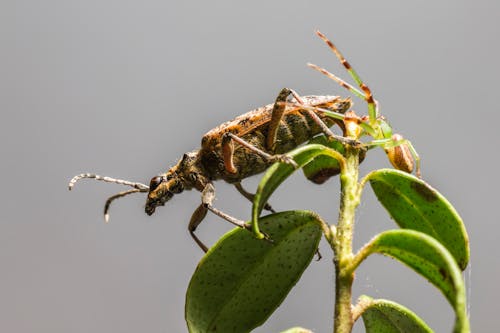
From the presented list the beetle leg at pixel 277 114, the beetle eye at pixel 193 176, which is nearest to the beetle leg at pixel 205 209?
the beetle eye at pixel 193 176

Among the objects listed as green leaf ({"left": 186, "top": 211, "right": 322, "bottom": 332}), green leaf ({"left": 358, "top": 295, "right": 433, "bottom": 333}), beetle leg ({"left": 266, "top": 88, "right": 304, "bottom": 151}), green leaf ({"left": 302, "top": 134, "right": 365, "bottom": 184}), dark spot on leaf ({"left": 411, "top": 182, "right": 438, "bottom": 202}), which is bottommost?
green leaf ({"left": 358, "top": 295, "right": 433, "bottom": 333})

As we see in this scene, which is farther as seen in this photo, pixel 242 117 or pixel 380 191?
pixel 242 117

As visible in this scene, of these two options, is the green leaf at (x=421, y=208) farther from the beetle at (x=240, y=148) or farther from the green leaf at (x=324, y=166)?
the beetle at (x=240, y=148)

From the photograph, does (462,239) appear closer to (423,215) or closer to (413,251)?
(423,215)

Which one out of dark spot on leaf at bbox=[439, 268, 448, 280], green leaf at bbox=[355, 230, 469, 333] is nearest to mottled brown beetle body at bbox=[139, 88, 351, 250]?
green leaf at bbox=[355, 230, 469, 333]

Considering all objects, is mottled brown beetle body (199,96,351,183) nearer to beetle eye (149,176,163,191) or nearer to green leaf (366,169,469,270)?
beetle eye (149,176,163,191)

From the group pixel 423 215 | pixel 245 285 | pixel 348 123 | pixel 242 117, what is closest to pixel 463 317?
pixel 423 215
